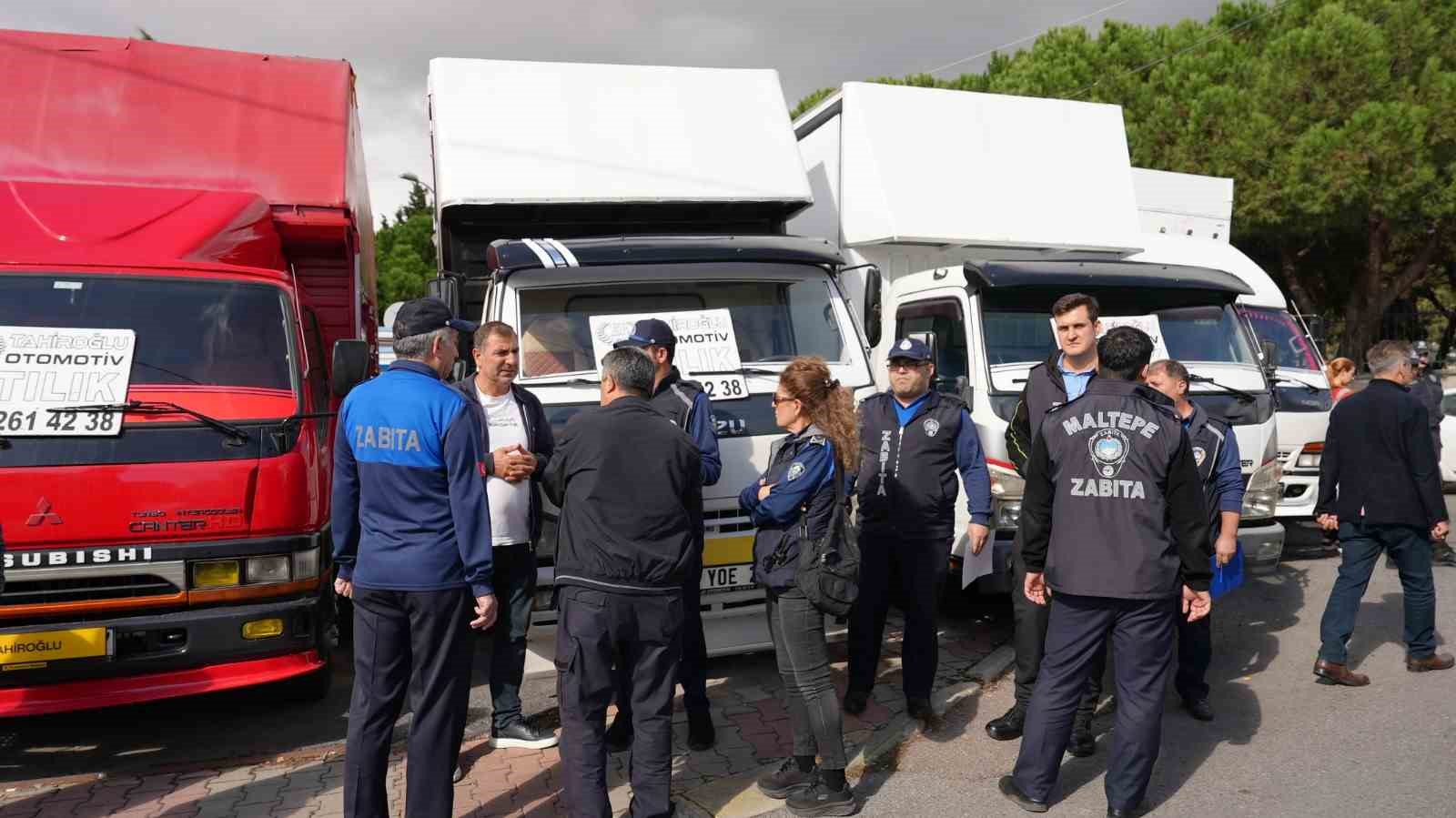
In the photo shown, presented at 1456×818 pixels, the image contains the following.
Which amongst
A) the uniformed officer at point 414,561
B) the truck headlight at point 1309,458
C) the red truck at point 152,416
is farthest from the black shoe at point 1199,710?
the red truck at point 152,416

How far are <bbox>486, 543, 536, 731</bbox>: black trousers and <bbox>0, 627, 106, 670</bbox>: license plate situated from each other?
65.0 inches

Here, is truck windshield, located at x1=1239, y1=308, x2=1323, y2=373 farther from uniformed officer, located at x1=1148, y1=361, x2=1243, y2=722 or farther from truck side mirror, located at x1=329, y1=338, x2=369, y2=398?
truck side mirror, located at x1=329, y1=338, x2=369, y2=398

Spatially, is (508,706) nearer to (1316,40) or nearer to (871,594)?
(871,594)

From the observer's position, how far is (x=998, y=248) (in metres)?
8.03

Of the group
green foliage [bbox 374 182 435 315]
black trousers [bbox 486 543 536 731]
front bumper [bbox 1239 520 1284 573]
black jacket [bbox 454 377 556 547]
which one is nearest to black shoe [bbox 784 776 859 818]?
black trousers [bbox 486 543 536 731]

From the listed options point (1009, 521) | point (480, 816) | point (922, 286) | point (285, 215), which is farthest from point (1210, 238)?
point (480, 816)

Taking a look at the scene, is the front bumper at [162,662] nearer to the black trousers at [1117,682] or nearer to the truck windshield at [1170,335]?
the black trousers at [1117,682]

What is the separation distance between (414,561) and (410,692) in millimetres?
493

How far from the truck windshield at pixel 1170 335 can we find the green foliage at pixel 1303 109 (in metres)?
15.6

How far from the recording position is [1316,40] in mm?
20797

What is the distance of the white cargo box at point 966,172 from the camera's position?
7.80 metres

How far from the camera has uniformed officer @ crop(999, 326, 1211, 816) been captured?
4.08m

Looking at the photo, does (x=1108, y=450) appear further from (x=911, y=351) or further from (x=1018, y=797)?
(x=1018, y=797)

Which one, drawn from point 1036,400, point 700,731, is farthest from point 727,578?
point 1036,400
